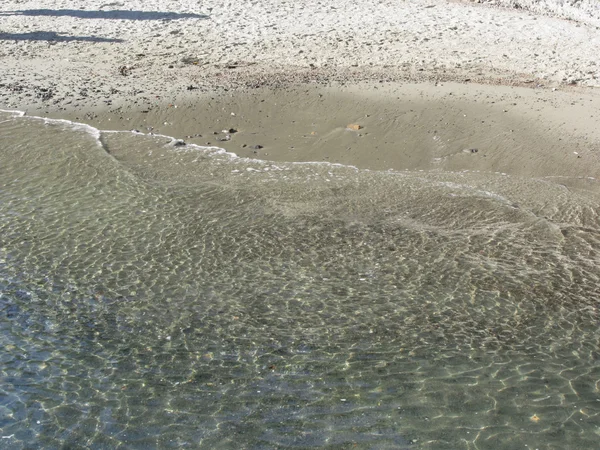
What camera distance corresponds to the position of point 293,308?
20.0 feet

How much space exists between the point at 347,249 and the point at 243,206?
1.64m

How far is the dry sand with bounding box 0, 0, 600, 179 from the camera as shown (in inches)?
398

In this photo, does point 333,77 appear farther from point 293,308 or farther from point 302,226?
point 293,308

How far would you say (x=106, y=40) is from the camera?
13922mm

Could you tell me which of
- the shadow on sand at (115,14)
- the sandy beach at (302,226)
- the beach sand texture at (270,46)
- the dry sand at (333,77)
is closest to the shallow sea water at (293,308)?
the sandy beach at (302,226)

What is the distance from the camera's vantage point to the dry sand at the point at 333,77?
10109 mm

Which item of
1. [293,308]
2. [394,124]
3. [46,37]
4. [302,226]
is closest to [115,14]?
[46,37]

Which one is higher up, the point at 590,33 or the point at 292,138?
the point at 590,33

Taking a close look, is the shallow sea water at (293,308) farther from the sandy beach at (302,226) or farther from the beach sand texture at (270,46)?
the beach sand texture at (270,46)

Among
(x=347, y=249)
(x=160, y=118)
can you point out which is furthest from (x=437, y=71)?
(x=347, y=249)

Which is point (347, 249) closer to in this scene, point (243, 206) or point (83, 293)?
point (243, 206)

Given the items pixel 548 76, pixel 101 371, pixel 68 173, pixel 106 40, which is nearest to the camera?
pixel 101 371

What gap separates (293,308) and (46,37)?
34.4 feet

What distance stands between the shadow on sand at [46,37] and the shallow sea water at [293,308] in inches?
201
